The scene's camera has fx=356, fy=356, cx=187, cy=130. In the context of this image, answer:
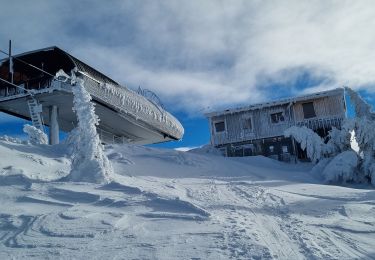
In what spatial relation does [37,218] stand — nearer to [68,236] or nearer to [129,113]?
[68,236]

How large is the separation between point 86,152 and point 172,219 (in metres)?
4.29

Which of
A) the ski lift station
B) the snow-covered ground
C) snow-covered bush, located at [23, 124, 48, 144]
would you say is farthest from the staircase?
the snow-covered ground

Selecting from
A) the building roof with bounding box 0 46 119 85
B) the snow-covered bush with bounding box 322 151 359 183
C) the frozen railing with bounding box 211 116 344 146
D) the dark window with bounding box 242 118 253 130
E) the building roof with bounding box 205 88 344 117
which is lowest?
the snow-covered bush with bounding box 322 151 359 183

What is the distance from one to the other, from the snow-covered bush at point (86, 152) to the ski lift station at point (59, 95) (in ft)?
31.6

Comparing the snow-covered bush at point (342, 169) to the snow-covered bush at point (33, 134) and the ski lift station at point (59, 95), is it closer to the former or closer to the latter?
the snow-covered bush at point (33, 134)

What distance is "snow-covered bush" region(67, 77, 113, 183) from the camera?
10133mm

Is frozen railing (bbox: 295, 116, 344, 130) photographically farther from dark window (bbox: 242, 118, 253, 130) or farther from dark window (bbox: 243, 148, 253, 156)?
dark window (bbox: 243, 148, 253, 156)

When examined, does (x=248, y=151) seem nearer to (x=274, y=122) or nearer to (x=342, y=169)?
(x=274, y=122)

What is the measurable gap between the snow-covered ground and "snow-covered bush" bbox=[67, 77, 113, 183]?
60 centimetres

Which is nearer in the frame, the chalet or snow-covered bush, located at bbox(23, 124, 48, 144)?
snow-covered bush, located at bbox(23, 124, 48, 144)

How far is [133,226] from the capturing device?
6504 millimetres

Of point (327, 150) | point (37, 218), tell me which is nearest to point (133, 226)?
point (37, 218)

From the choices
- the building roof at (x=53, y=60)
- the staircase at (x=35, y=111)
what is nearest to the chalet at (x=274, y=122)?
the building roof at (x=53, y=60)

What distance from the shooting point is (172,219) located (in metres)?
7.13
